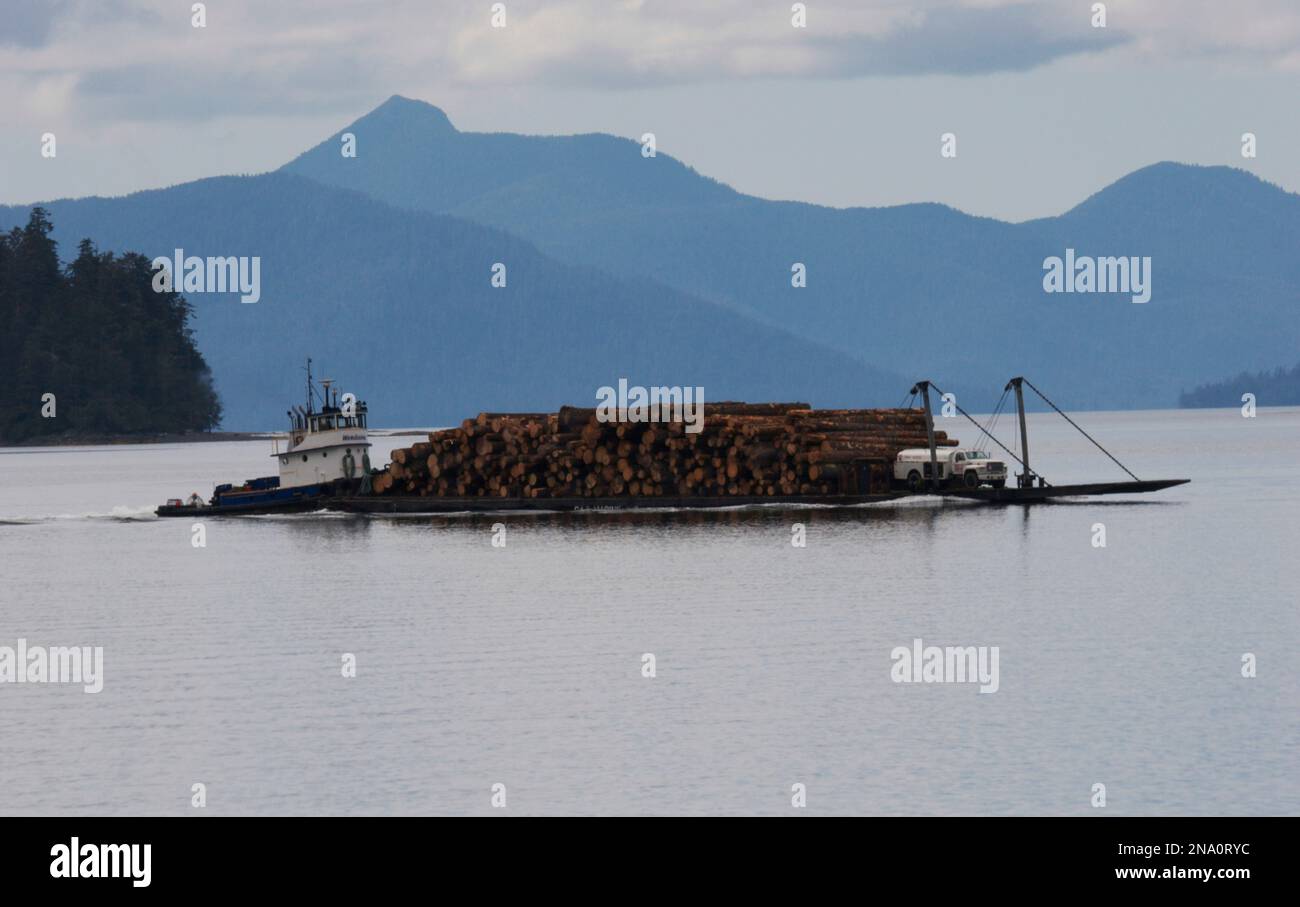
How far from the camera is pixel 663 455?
76.2 metres

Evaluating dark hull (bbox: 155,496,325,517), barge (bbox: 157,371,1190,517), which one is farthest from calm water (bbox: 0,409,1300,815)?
dark hull (bbox: 155,496,325,517)

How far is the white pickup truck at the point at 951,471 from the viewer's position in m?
74.1

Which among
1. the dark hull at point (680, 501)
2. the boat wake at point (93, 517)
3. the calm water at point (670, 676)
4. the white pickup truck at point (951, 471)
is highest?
the white pickup truck at point (951, 471)

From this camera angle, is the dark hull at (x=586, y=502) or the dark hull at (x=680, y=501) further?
the dark hull at (x=586, y=502)

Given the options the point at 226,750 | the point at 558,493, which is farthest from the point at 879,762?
the point at 558,493

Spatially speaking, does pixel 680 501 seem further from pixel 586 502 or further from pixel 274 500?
pixel 274 500

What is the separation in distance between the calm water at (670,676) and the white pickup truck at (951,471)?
1049 centimetres

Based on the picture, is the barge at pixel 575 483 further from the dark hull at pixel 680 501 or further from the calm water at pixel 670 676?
the calm water at pixel 670 676

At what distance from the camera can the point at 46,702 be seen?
31281 millimetres

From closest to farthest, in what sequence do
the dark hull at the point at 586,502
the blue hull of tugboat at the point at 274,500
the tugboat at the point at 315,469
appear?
the dark hull at the point at 586,502 → the tugboat at the point at 315,469 → the blue hull of tugboat at the point at 274,500

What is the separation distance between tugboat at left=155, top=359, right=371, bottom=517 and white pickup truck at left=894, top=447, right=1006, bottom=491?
21996 millimetres

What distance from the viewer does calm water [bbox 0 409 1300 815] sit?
23.9 m

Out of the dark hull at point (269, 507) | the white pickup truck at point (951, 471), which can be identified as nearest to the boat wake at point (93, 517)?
the dark hull at point (269, 507)
